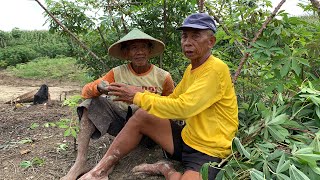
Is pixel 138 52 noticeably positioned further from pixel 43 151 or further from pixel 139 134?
pixel 43 151

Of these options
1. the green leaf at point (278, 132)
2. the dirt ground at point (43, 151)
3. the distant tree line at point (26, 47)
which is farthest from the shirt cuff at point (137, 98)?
the distant tree line at point (26, 47)

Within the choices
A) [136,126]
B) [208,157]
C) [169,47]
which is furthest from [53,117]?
[208,157]

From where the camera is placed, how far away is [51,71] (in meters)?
13.3

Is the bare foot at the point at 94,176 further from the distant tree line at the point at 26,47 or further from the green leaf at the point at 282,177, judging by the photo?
the distant tree line at the point at 26,47

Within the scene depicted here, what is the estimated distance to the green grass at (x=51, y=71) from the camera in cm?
1240

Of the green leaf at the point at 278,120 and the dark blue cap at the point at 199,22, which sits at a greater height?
the dark blue cap at the point at 199,22

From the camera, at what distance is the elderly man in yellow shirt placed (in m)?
1.99

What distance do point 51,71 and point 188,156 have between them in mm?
11973

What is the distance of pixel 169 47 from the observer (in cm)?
324

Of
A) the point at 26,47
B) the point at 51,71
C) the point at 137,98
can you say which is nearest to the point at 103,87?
the point at 137,98

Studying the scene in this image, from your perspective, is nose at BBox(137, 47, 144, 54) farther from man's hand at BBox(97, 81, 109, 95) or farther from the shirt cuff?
the shirt cuff

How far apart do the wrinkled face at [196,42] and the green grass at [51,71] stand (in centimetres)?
974

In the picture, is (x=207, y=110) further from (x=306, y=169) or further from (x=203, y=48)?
(x=306, y=169)

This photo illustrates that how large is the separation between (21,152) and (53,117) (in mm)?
1585
